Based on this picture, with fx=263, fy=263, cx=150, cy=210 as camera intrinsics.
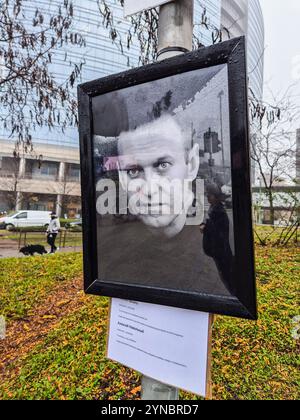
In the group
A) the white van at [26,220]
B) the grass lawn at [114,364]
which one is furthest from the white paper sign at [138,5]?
the white van at [26,220]

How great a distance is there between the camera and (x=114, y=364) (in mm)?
2355

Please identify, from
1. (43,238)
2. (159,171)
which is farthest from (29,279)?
(43,238)

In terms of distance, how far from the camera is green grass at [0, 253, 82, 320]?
3.60 m

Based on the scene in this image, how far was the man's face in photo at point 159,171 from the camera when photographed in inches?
→ 33.7

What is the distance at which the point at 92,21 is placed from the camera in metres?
3.62

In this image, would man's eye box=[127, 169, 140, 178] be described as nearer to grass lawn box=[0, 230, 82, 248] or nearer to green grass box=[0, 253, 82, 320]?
green grass box=[0, 253, 82, 320]

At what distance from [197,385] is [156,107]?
92 cm

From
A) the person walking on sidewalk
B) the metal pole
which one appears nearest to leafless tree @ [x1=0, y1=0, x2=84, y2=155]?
the metal pole

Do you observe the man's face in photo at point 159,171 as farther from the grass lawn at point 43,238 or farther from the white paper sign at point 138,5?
the grass lawn at point 43,238

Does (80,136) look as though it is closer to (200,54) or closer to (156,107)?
(156,107)

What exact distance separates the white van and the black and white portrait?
18.0m

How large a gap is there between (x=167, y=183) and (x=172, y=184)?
0.06ft

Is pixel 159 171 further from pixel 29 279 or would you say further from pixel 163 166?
pixel 29 279

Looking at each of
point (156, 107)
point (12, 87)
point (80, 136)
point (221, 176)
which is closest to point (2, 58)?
point (12, 87)
